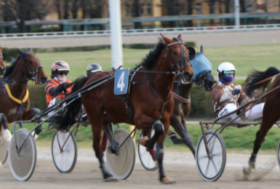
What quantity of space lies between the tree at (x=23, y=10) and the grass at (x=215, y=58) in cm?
1835

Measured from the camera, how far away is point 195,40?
1147 inches

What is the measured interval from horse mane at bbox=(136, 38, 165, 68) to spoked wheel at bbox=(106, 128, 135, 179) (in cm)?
95

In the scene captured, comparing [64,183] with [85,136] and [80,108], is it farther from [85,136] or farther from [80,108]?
[85,136]

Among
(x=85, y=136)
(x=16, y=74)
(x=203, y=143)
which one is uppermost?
(x=16, y=74)

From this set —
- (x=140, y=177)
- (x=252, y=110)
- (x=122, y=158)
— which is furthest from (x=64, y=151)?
(x=252, y=110)

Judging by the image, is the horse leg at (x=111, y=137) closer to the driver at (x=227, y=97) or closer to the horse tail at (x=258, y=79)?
the driver at (x=227, y=97)

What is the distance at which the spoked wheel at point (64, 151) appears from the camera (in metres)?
A: 6.72

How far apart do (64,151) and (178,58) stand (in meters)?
2.46

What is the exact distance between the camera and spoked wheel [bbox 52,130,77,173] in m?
6.72

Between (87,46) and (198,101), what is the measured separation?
18572mm

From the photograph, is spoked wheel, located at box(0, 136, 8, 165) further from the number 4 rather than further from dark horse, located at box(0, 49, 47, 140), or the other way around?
the number 4

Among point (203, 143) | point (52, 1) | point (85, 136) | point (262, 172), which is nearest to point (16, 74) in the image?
point (85, 136)

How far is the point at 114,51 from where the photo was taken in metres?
7.94

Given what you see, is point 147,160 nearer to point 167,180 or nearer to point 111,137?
point 111,137
